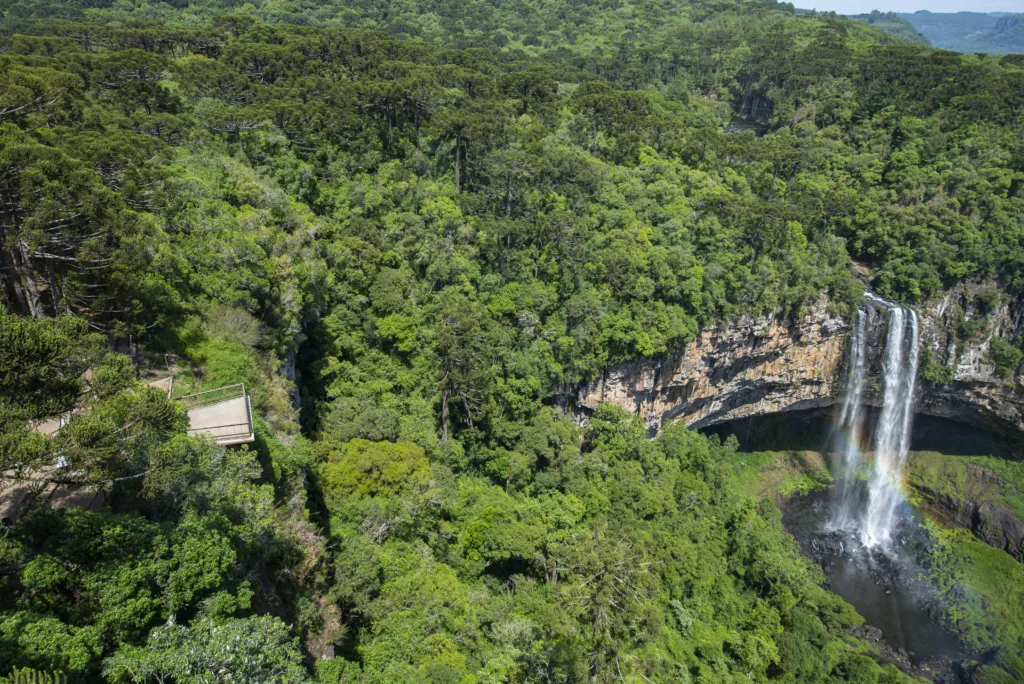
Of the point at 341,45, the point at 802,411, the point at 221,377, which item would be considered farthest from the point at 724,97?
the point at 221,377

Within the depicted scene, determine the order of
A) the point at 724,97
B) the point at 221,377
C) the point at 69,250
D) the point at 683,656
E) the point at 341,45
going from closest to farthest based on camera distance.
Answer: the point at 69,250
the point at 221,377
the point at 683,656
the point at 341,45
the point at 724,97

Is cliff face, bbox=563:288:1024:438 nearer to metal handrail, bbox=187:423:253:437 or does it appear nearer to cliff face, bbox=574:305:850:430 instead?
cliff face, bbox=574:305:850:430

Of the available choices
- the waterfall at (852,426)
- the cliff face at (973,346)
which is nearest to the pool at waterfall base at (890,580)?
the waterfall at (852,426)

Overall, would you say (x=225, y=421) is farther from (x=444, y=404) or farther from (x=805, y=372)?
(x=805, y=372)

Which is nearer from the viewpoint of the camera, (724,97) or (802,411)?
(802,411)

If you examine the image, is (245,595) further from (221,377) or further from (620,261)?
(620,261)

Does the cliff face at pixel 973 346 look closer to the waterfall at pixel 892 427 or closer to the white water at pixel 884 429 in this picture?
the waterfall at pixel 892 427

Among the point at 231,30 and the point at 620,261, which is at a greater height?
the point at 231,30
